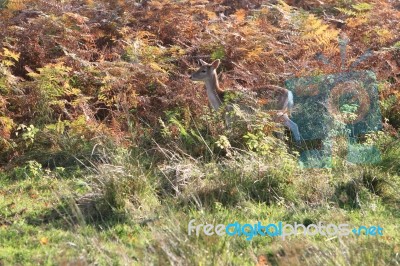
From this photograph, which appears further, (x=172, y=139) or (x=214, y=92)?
(x=214, y=92)

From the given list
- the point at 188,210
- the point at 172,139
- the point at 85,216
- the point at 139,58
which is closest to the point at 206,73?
the point at 139,58

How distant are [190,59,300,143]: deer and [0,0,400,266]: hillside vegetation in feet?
0.96

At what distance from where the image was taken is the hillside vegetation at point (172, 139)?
6.35 metres

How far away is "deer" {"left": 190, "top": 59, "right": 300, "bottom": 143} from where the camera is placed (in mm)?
10305

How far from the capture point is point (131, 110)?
11109mm

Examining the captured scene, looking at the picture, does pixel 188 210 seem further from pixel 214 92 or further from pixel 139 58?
pixel 139 58

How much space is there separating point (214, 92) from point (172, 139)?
157cm

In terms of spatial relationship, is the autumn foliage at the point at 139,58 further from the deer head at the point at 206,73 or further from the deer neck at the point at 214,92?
the deer head at the point at 206,73

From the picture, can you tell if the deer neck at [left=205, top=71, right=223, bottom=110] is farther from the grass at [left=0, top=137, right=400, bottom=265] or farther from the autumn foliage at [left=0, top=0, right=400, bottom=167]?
the grass at [left=0, top=137, right=400, bottom=265]

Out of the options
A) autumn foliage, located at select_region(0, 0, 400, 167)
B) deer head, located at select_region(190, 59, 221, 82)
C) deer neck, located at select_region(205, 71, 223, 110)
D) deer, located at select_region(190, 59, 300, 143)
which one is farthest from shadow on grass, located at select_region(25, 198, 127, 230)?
deer head, located at select_region(190, 59, 221, 82)

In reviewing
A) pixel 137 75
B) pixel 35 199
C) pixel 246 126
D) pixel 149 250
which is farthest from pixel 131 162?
pixel 137 75

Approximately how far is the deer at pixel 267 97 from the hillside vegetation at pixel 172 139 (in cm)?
29

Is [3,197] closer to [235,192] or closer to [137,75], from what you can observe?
[235,192]

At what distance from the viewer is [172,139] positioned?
9797 mm
